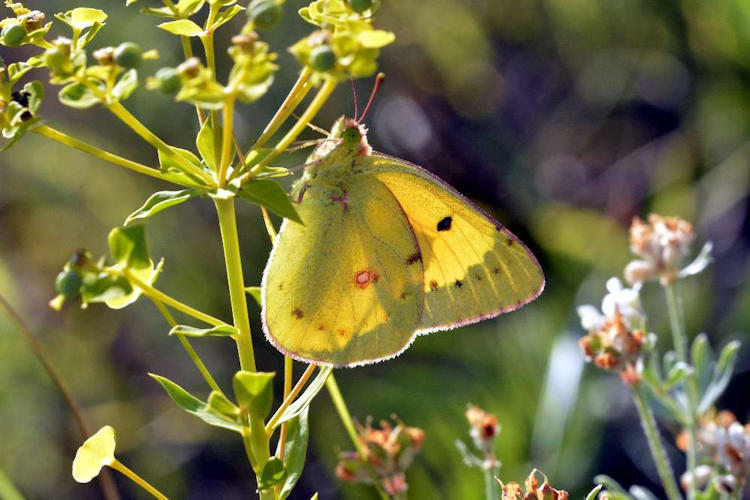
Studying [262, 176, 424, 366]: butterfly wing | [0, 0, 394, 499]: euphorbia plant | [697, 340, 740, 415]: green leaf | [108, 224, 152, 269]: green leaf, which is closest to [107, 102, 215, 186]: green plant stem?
[0, 0, 394, 499]: euphorbia plant

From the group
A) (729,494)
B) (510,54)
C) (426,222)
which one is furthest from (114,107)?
(510,54)

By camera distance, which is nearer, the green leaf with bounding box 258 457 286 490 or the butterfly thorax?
the green leaf with bounding box 258 457 286 490

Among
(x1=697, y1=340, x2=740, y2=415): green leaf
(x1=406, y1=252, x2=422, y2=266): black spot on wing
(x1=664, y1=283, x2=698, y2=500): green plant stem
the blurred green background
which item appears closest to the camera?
(x1=664, y1=283, x2=698, y2=500): green plant stem

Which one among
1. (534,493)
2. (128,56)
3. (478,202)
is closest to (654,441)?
(534,493)

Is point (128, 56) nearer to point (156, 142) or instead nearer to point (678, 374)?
point (156, 142)

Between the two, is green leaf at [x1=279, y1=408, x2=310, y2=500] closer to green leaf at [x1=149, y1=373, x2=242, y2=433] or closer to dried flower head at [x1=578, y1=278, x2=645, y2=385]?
green leaf at [x1=149, y1=373, x2=242, y2=433]

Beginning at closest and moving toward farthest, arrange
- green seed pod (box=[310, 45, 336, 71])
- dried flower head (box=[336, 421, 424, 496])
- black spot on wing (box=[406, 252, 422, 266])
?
1. green seed pod (box=[310, 45, 336, 71])
2. dried flower head (box=[336, 421, 424, 496])
3. black spot on wing (box=[406, 252, 422, 266])
